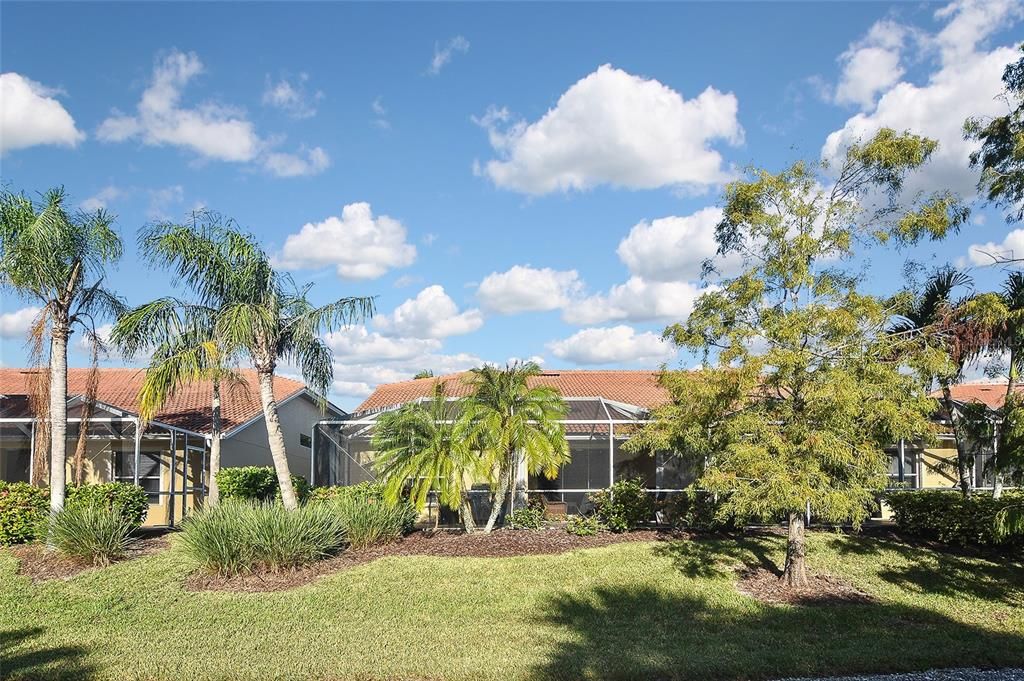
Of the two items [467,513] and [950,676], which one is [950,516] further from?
[467,513]

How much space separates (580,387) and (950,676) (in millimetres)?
17599

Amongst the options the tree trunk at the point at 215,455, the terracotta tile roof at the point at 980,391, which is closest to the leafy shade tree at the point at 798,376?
the tree trunk at the point at 215,455

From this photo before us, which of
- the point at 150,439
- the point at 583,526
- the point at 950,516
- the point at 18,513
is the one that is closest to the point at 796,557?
the point at 583,526

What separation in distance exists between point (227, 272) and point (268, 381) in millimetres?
2243

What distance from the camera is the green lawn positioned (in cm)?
824

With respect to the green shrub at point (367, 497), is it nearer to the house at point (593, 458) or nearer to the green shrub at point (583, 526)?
the house at point (593, 458)

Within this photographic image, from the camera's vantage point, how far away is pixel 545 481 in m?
19.8

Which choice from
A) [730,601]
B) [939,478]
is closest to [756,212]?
[730,601]

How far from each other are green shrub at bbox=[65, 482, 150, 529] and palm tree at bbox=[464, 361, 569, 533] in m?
6.56

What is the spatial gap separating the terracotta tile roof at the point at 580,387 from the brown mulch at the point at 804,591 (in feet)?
31.8

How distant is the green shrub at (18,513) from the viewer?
1483 centimetres

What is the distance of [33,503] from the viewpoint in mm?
15055

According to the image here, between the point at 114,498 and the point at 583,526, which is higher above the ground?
the point at 114,498

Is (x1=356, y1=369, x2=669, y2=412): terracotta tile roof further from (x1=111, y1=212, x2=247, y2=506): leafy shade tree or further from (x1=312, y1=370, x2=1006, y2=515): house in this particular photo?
(x1=111, y1=212, x2=247, y2=506): leafy shade tree
